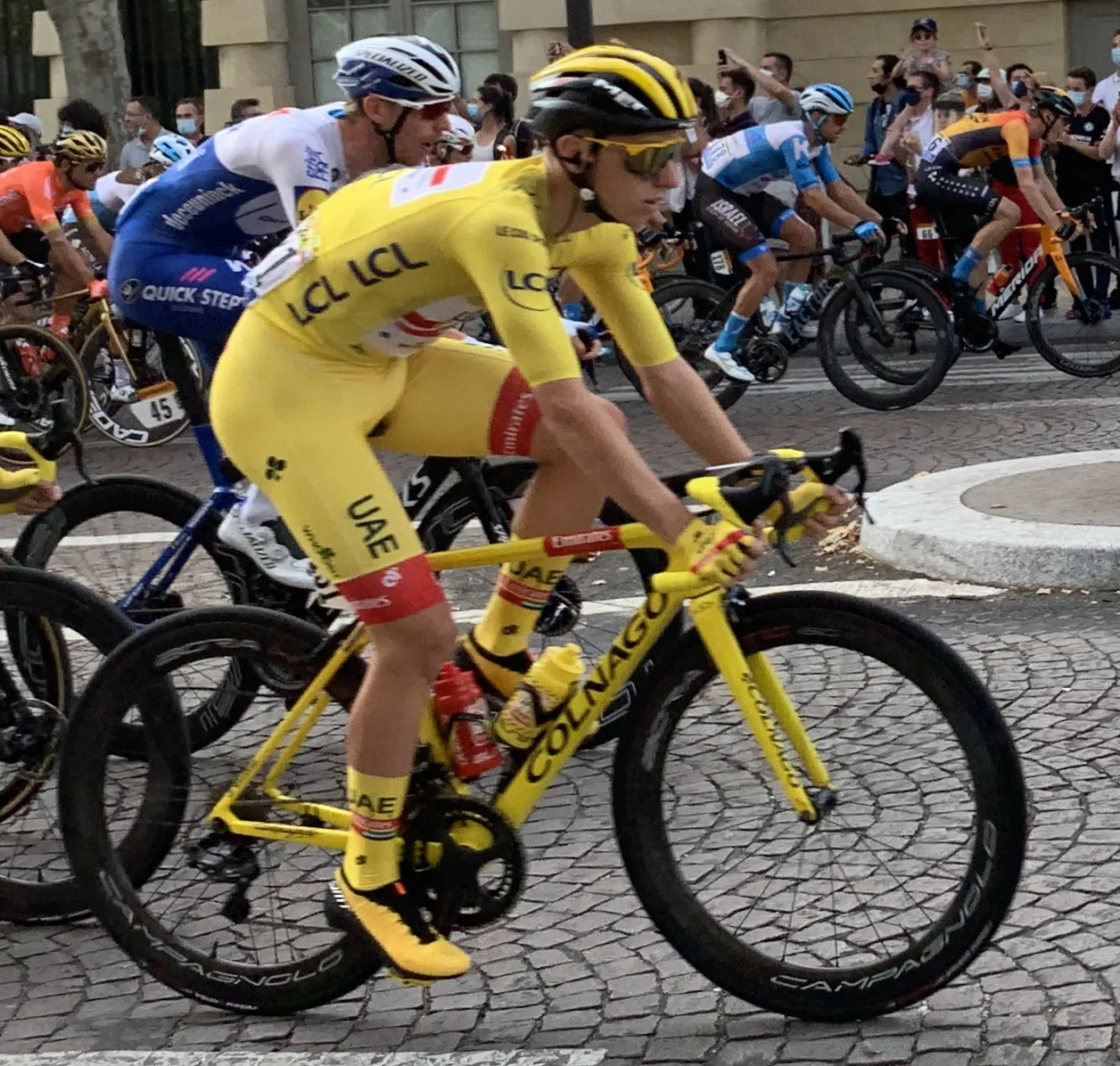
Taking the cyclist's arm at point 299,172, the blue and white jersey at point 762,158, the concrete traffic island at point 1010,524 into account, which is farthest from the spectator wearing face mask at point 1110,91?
the cyclist's arm at point 299,172

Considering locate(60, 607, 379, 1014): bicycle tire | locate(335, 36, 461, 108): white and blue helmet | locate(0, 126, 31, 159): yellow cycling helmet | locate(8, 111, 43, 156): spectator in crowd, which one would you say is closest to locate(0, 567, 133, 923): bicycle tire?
locate(60, 607, 379, 1014): bicycle tire

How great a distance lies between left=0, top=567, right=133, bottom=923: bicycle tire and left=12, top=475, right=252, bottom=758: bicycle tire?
3.44ft

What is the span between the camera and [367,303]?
378cm

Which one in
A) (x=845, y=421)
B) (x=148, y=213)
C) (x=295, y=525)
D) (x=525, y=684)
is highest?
(x=148, y=213)

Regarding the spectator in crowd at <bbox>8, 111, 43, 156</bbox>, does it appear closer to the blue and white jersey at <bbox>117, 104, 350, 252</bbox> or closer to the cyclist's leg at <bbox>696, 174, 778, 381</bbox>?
the cyclist's leg at <bbox>696, 174, 778, 381</bbox>

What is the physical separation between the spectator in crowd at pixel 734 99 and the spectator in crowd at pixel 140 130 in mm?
5115

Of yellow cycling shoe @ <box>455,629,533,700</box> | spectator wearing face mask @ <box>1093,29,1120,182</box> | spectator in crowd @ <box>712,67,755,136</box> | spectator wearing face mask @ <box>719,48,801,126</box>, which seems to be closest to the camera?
yellow cycling shoe @ <box>455,629,533,700</box>

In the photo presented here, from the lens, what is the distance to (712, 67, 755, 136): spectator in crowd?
15180mm

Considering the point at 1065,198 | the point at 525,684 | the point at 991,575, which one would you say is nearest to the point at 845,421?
the point at 991,575

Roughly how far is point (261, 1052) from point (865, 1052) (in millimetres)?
1102

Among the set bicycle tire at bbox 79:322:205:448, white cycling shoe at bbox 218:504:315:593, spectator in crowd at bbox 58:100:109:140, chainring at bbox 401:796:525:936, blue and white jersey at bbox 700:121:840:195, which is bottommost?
bicycle tire at bbox 79:322:205:448

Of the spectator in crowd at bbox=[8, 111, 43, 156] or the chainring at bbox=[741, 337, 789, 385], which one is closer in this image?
the chainring at bbox=[741, 337, 789, 385]

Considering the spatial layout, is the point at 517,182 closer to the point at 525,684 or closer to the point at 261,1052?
the point at 525,684

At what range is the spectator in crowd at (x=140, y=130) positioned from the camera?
1795cm
